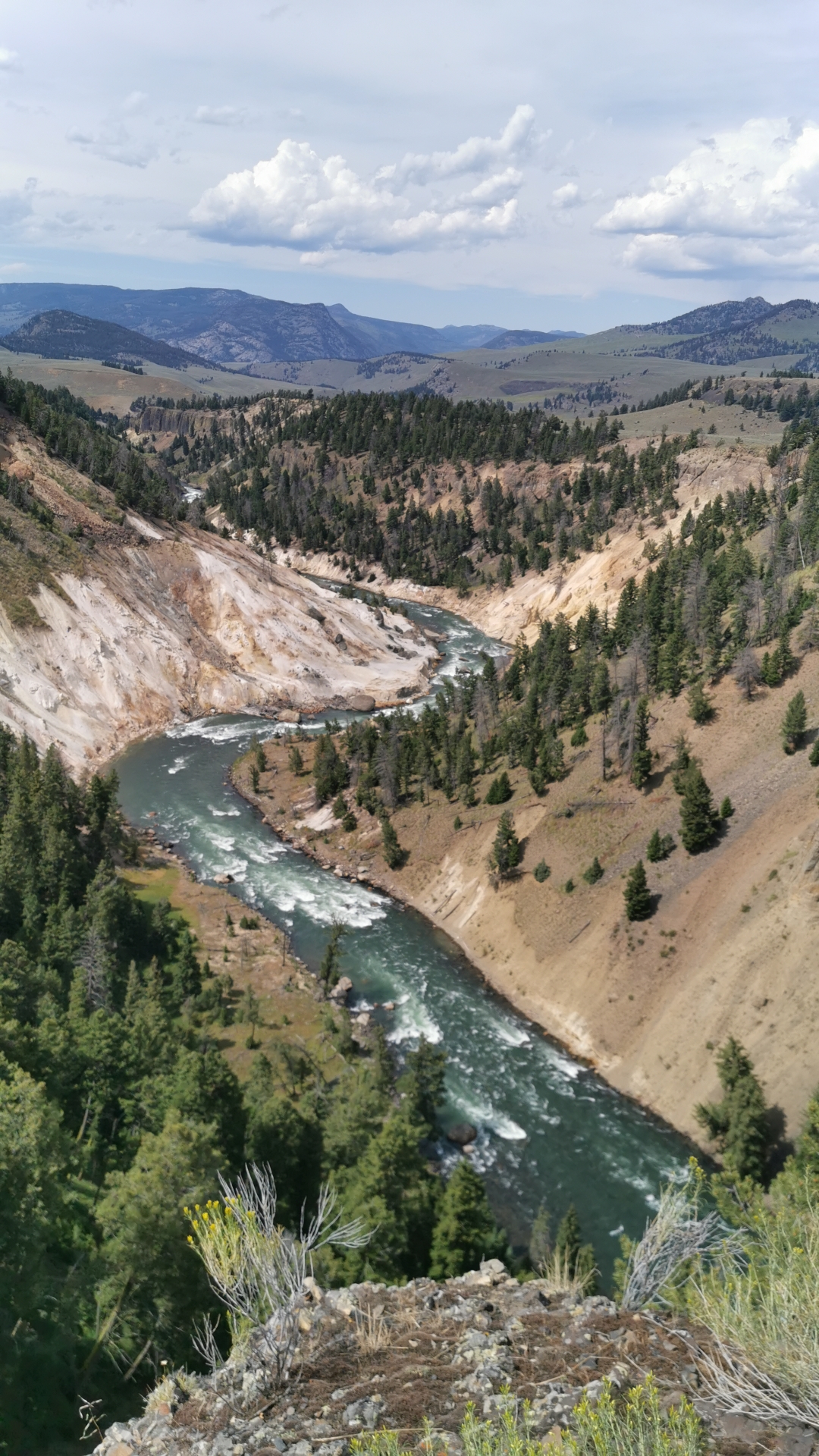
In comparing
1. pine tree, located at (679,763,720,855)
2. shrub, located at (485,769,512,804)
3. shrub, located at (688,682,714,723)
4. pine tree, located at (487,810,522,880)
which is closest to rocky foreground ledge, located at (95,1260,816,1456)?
pine tree, located at (679,763,720,855)

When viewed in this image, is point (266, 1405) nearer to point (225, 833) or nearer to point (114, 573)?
point (225, 833)

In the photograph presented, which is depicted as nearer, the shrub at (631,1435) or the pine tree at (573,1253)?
the shrub at (631,1435)

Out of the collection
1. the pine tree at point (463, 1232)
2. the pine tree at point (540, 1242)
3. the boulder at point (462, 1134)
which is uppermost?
the pine tree at point (463, 1232)

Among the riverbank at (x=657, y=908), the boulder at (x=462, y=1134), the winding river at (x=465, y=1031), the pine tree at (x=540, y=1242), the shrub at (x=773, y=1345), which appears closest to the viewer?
the shrub at (x=773, y=1345)

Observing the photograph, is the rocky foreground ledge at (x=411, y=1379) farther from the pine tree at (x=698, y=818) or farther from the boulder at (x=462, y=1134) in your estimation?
the pine tree at (x=698, y=818)

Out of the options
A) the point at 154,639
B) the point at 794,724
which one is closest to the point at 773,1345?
the point at 794,724

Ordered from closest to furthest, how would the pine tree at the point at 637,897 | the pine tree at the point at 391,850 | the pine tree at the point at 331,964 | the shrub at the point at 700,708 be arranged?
1. the pine tree at the point at 637,897
2. the pine tree at the point at 331,964
3. the shrub at the point at 700,708
4. the pine tree at the point at 391,850

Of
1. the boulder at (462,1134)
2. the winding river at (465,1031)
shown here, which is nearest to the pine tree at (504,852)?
the winding river at (465,1031)

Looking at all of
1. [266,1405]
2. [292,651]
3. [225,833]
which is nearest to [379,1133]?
[266,1405]
